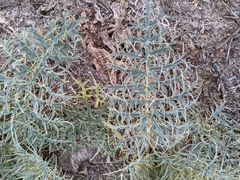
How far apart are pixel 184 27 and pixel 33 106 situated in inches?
28.0

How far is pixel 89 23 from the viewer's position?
127cm

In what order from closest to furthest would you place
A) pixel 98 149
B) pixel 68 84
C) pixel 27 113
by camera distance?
pixel 27 113
pixel 98 149
pixel 68 84

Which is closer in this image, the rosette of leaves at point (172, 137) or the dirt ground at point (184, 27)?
the rosette of leaves at point (172, 137)

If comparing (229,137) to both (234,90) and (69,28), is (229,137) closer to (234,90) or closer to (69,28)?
(234,90)

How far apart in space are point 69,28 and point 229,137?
0.72 meters

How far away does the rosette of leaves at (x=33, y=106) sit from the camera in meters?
0.98

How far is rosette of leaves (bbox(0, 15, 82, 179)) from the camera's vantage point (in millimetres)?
983

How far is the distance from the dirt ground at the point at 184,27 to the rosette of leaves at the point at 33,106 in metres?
0.11

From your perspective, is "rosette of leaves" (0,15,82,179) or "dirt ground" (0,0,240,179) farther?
"dirt ground" (0,0,240,179)

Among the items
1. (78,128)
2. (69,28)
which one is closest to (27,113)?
(78,128)

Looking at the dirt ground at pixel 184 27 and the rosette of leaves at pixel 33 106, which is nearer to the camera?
the rosette of leaves at pixel 33 106

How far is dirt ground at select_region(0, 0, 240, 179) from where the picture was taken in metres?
1.27

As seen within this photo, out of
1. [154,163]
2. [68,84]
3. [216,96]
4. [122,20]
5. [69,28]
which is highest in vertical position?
[69,28]

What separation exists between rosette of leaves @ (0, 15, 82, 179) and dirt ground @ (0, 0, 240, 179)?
0.11 meters
